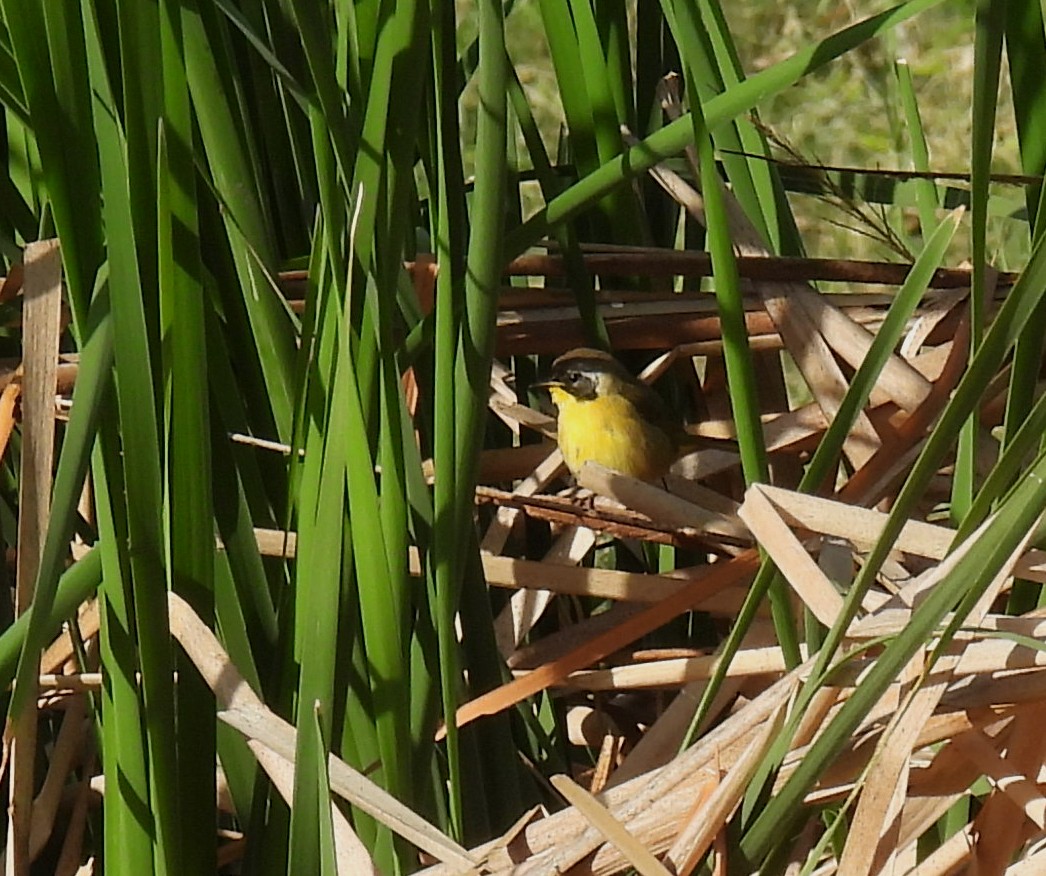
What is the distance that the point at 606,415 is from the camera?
5.00 feet

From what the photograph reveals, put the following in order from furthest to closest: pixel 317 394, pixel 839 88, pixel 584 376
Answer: pixel 839 88
pixel 584 376
pixel 317 394

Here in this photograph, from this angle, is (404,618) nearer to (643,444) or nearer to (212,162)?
(212,162)

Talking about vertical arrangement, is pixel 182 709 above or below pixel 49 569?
below

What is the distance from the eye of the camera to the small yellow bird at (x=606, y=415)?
138cm

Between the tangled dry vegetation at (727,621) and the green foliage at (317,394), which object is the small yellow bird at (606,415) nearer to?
the tangled dry vegetation at (727,621)

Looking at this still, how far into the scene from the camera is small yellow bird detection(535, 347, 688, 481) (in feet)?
4.52

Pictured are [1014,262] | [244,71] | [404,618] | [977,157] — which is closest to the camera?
[977,157]

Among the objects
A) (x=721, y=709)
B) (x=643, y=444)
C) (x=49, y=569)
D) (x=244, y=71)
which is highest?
(x=244, y=71)

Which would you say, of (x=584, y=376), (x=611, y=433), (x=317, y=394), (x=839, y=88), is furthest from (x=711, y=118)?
(x=839, y=88)

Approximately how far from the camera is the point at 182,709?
1040 millimetres

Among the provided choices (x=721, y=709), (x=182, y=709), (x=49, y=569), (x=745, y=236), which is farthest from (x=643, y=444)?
(x=49, y=569)

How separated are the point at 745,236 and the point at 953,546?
1.73 ft

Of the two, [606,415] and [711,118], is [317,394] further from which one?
[606,415]

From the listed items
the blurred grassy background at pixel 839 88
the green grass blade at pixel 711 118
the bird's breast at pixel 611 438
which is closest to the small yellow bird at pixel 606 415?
the bird's breast at pixel 611 438
